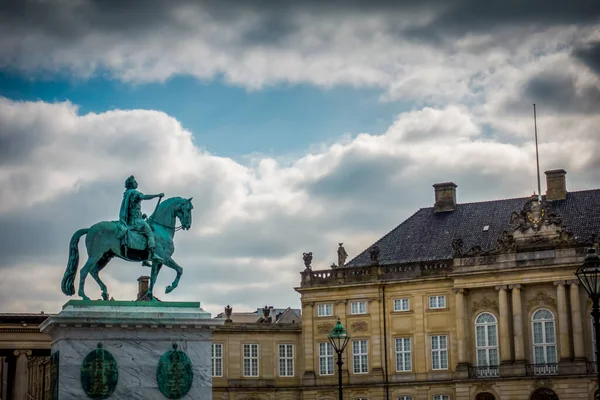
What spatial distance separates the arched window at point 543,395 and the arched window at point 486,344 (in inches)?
93.1

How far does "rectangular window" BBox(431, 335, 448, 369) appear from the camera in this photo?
216 feet

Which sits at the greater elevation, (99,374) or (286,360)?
(286,360)

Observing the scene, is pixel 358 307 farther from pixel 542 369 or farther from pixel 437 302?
pixel 542 369

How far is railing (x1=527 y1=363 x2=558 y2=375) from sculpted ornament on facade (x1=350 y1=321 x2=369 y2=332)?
9517 mm

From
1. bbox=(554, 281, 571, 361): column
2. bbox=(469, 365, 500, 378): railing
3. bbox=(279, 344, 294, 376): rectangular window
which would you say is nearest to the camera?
bbox=(554, 281, 571, 361): column

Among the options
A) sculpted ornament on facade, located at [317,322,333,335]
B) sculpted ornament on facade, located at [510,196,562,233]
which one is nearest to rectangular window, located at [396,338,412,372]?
sculpted ornament on facade, located at [317,322,333,335]

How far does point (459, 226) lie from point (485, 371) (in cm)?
920

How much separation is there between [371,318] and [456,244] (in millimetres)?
6520

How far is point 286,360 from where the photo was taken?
70.8 meters

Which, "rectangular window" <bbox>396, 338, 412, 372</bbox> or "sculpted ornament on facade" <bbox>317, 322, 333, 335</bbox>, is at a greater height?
"sculpted ornament on facade" <bbox>317, 322, 333, 335</bbox>

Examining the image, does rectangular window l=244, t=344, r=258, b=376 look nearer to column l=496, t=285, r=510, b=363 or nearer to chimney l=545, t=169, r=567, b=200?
column l=496, t=285, r=510, b=363

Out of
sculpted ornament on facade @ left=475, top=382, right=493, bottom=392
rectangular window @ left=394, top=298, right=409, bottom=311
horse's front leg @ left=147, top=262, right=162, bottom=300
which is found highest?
rectangular window @ left=394, top=298, right=409, bottom=311

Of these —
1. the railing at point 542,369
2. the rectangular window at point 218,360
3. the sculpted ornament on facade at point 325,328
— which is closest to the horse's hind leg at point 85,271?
the railing at point 542,369

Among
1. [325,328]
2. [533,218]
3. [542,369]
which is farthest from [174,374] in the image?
[325,328]
